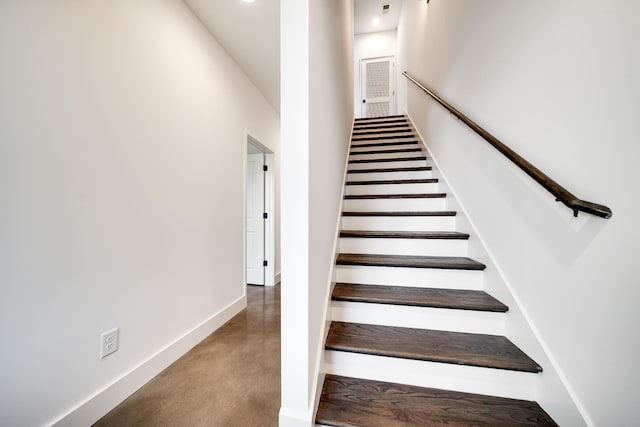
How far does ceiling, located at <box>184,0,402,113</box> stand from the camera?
1.90 m

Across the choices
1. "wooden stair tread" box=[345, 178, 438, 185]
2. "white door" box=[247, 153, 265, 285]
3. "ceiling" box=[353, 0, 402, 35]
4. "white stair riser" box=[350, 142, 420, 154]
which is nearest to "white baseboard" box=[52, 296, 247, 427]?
"white door" box=[247, 153, 265, 285]

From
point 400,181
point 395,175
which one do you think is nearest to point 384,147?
point 395,175

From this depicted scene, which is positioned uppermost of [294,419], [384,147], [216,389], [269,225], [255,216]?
[384,147]

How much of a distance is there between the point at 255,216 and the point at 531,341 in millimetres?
3222

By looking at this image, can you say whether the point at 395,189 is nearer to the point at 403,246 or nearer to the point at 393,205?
the point at 393,205

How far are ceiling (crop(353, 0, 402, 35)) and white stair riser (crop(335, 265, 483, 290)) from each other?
5232mm

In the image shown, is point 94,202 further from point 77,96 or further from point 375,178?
point 375,178

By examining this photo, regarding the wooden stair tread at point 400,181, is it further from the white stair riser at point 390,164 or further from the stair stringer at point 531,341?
the stair stringer at point 531,341

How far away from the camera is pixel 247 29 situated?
212cm

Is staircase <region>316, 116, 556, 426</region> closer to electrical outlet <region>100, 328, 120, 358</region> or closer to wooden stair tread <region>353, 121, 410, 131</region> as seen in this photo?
electrical outlet <region>100, 328, 120, 358</region>

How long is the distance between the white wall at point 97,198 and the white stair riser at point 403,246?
4.31 ft

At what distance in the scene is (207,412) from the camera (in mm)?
1291

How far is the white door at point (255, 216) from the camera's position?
3.56 metres

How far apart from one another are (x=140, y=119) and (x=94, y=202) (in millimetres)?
600
